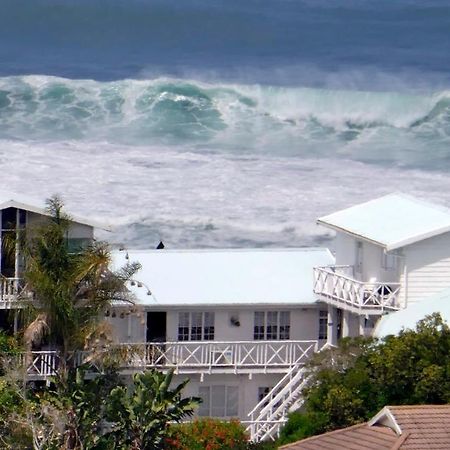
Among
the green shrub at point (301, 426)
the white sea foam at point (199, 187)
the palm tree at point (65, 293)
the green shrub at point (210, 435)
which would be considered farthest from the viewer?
the white sea foam at point (199, 187)

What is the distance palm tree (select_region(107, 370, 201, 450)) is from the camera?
38156 mm

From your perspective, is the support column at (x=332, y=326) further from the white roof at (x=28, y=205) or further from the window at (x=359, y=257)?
the white roof at (x=28, y=205)

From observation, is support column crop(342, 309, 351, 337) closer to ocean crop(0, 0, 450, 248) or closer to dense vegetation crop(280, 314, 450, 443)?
dense vegetation crop(280, 314, 450, 443)

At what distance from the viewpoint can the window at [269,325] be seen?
4569 cm

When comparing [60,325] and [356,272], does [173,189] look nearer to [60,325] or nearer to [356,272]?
[356,272]

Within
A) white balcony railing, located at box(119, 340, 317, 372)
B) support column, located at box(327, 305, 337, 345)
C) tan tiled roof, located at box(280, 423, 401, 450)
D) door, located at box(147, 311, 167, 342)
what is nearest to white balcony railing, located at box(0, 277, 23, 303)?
white balcony railing, located at box(119, 340, 317, 372)

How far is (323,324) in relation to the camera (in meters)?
46.0

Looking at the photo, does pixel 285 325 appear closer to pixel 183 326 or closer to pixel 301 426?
pixel 183 326

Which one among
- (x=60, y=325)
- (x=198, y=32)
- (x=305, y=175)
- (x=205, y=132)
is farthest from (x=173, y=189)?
(x=198, y=32)

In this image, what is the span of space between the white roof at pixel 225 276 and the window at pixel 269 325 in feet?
1.30

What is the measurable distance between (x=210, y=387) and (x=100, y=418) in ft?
20.6

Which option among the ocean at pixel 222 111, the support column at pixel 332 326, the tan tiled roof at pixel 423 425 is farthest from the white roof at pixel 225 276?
the ocean at pixel 222 111

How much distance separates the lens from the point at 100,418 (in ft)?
127

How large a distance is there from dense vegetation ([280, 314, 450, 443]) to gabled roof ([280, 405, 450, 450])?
5.44 ft
